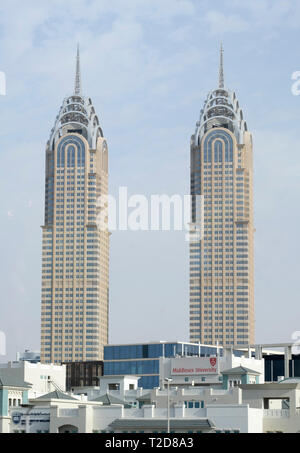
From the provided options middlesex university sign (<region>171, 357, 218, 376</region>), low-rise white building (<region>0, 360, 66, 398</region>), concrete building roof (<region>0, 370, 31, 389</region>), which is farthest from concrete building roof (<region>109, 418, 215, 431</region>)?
low-rise white building (<region>0, 360, 66, 398</region>)

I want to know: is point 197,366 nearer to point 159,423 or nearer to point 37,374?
point 37,374

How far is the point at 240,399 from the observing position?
122m

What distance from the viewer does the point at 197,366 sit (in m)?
174

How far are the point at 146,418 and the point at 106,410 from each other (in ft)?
16.8

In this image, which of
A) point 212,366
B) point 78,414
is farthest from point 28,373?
point 78,414

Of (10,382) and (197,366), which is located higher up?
(197,366)

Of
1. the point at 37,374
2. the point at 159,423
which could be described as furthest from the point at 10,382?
the point at 37,374

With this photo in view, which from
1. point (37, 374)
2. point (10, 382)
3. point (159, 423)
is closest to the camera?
point (159, 423)

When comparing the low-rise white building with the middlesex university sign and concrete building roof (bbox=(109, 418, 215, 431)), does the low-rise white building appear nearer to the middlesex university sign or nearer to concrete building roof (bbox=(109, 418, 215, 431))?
the middlesex university sign

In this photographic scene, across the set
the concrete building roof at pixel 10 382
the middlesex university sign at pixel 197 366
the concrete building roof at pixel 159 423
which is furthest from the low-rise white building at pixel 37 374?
the concrete building roof at pixel 159 423

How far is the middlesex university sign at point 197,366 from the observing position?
174 metres

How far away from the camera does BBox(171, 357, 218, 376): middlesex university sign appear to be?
17362 cm
